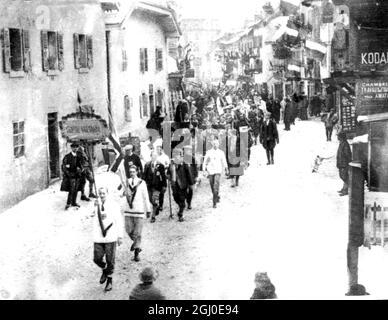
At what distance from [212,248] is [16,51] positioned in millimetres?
7282

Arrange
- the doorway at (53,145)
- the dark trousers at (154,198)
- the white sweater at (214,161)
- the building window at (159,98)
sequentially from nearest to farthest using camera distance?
the dark trousers at (154,198), the white sweater at (214,161), the doorway at (53,145), the building window at (159,98)

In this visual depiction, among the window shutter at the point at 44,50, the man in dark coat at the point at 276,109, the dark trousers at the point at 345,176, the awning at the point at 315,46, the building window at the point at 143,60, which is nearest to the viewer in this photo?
the dark trousers at the point at 345,176

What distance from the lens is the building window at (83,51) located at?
1886 cm

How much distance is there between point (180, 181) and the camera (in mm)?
14703

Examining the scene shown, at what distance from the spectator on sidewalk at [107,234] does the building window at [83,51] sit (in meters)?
9.22

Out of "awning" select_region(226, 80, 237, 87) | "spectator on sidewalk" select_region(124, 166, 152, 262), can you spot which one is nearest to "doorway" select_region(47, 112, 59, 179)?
"spectator on sidewalk" select_region(124, 166, 152, 262)

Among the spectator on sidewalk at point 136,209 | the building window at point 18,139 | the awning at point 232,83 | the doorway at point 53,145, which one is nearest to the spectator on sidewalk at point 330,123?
the awning at point 232,83

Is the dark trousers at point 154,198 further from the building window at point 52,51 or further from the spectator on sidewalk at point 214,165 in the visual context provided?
the building window at point 52,51

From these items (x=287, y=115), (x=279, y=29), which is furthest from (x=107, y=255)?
(x=287, y=115)

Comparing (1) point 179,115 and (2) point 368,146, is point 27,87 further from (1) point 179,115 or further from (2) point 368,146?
(2) point 368,146

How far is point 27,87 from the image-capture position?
1647 cm

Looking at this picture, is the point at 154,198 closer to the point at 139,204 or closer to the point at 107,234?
the point at 139,204

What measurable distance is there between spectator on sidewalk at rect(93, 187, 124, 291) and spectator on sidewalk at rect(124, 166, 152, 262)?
1.35 meters
